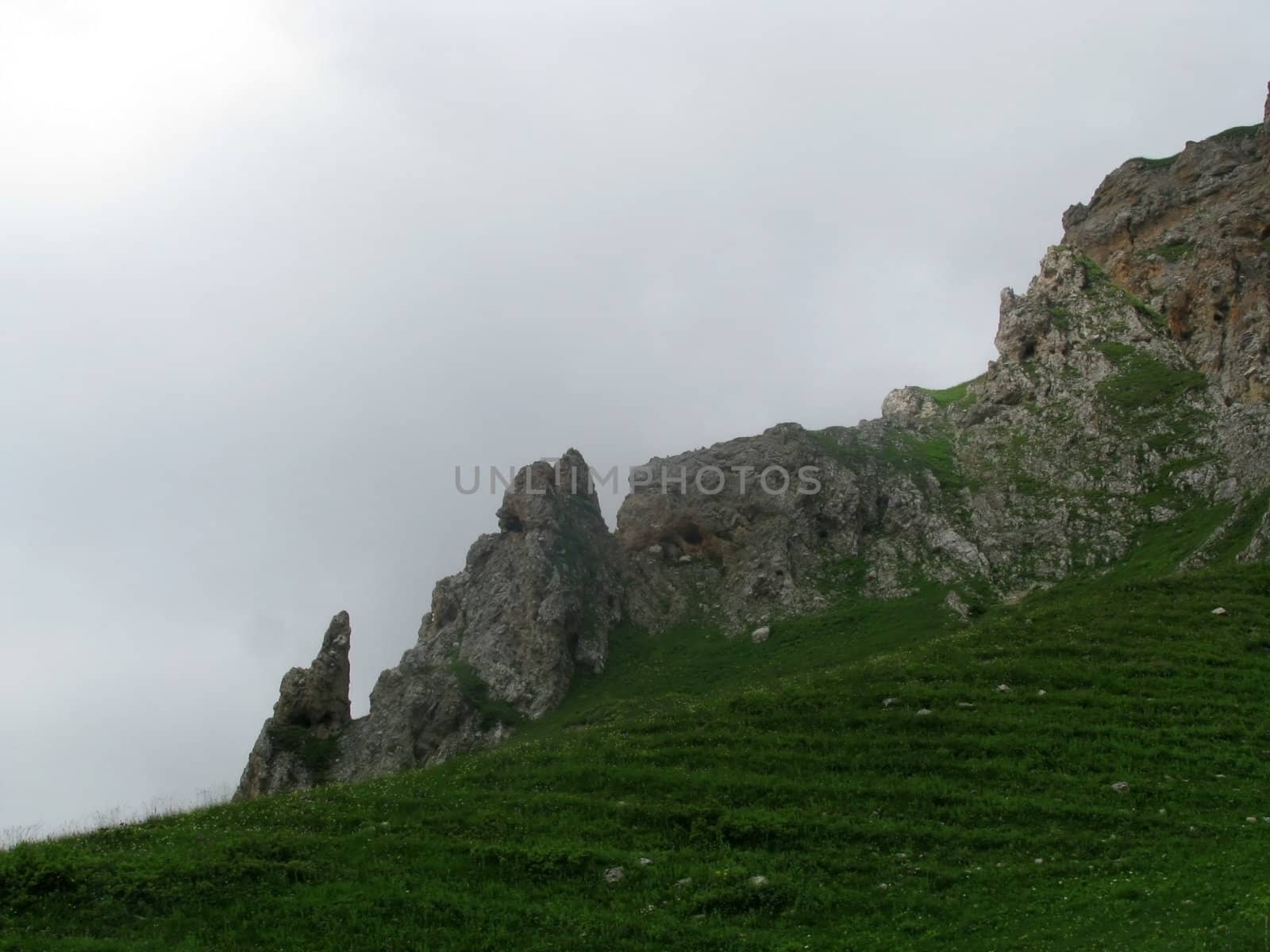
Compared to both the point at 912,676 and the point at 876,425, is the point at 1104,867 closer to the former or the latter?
the point at 912,676

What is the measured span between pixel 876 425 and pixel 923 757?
2218 inches

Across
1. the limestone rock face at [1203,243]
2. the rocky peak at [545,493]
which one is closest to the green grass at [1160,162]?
the limestone rock face at [1203,243]

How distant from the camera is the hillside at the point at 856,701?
26656 mm

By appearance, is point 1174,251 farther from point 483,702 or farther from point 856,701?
point 483,702

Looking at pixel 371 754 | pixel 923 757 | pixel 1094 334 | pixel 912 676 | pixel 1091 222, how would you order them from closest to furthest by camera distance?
pixel 923 757
pixel 912 676
pixel 371 754
pixel 1094 334
pixel 1091 222

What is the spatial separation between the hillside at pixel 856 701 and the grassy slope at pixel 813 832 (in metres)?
0.14

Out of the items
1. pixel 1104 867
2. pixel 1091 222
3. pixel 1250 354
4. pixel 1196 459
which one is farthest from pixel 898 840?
pixel 1091 222

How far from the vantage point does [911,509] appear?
76.9 metres

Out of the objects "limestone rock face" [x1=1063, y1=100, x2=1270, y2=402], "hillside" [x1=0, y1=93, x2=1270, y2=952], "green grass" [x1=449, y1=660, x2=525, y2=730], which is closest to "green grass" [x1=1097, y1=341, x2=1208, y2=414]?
"hillside" [x1=0, y1=93, x2=1270, y2=952]

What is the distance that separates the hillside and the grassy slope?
0.46 ft

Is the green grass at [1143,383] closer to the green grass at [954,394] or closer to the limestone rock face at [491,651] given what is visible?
the green grass at [954,394]

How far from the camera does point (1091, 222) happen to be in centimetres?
10444

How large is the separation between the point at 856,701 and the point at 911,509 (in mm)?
36659

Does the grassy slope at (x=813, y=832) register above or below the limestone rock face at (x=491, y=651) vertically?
below
